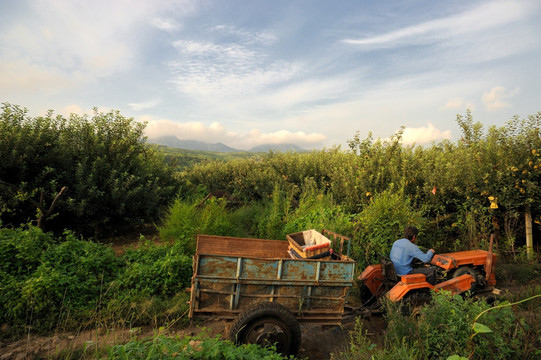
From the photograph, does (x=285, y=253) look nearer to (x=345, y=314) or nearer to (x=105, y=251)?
(x=345, y=314)

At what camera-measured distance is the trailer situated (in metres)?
4.03

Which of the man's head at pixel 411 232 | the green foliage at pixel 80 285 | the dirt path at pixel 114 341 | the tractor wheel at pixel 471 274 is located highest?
the man's head at pixel 411 232

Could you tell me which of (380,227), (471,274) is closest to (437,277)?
(471,274)

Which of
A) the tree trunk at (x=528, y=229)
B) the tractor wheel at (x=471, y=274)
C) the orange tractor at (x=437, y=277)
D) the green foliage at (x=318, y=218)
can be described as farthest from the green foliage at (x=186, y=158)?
the tree trunk at (x=528, y=229)

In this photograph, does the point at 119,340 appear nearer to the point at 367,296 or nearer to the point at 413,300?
the point at 367,296

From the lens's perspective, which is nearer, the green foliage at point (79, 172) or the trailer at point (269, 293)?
the trailer at point (269, 293)

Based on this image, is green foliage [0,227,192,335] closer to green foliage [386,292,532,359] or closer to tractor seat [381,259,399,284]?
green foliage [386,292,532,359]

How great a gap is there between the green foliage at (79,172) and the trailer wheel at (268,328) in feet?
23.3

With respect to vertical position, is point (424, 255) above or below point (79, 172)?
below

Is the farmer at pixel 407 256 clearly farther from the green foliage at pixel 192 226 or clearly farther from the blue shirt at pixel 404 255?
the green foliage at pixel 192 226

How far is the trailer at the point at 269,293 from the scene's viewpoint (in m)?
4.03

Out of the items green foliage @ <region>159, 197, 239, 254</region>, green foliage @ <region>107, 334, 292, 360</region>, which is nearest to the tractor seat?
green foliage @ <region>107, 334, 292, 360</region>

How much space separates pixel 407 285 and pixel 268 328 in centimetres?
251

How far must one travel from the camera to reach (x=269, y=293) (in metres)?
4.37
